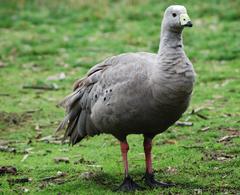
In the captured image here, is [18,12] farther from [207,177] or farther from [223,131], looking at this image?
[207,177]

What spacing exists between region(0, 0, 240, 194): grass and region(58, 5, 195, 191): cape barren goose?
70 cm

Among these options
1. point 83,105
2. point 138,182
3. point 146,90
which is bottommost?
point 138,182

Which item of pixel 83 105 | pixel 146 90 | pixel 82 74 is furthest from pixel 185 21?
pixel 82 74

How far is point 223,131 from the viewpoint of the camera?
9.95 meters

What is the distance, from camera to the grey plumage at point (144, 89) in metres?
7.06

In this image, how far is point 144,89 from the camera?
7.19 m

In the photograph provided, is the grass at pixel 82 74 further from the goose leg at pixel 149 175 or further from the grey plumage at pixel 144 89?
the grey plumage at pixel 144 89

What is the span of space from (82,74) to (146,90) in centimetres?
715

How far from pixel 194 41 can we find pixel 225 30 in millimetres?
1068

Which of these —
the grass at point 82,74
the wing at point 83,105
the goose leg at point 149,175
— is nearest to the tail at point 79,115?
the wing at point 83,105

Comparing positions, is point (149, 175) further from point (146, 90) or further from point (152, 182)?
point (146, 90)

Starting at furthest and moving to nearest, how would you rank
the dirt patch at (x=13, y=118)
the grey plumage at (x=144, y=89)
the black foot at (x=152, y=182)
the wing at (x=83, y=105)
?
the dirt patch at (x=13, y=118)
the wing at (x=83, y=105)
the black foot at (x=152, y=182)
the grey plumage at (x=144, y=89)

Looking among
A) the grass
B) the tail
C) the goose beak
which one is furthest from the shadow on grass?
the goose beak

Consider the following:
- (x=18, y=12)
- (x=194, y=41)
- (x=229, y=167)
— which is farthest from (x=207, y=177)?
(x=18, y=12)
